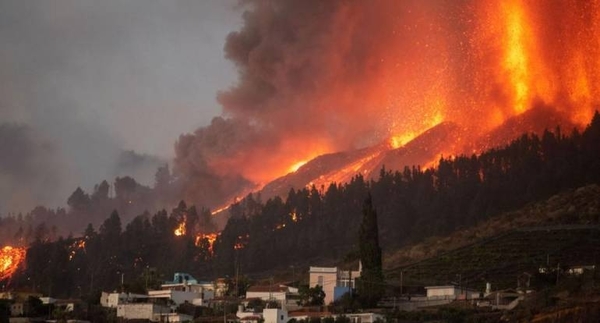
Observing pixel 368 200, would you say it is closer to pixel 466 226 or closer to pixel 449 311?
pixel 466 226

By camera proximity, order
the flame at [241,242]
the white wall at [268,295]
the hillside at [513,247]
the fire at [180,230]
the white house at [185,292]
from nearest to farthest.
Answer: the white wall at [268,295] → the white house at [185,292] → the hillside at [513,247] → the flame at [241,242] → the fire at [180,230]

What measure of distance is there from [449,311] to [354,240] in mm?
43327

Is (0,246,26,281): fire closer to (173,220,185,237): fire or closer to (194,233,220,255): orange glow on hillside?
(173,220,185,237): fire

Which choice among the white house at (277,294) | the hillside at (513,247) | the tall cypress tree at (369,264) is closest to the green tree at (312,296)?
the white house at (277,294)

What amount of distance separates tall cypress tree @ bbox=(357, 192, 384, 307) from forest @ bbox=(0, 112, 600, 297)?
1984 centimetres

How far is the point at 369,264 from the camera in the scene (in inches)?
3182

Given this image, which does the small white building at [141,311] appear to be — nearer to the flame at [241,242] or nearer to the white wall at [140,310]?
the white wall at [140,310]

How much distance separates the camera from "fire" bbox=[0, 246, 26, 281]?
130m

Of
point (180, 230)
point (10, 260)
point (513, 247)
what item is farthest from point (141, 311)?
point (10, 260)

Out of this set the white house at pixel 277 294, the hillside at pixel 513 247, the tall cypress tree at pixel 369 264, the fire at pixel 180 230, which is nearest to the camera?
the tall cypress tree at pixel 369 264

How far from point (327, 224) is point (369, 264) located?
3454cm

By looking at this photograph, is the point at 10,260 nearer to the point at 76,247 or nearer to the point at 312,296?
the point at 76,247

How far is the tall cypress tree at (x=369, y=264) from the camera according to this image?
74062 mm

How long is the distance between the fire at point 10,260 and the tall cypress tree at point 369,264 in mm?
59720
